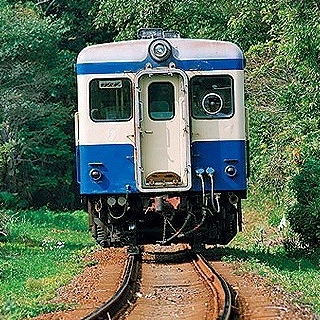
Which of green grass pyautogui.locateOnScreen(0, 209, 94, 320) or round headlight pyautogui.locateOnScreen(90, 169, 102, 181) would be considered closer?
green grass pyautogui.locateOnScreen(0, 209, 94, 320)

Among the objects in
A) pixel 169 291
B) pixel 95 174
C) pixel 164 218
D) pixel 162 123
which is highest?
pixel 162 123

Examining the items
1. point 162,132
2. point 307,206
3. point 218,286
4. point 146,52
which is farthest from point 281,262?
point 218,286

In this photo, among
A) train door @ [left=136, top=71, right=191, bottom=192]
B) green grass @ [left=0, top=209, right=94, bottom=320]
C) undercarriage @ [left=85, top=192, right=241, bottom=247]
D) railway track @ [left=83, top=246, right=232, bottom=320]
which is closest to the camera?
railway track @ [left=83, top=246, right=232, bottom=320]

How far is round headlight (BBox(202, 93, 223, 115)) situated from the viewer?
46.2 ft

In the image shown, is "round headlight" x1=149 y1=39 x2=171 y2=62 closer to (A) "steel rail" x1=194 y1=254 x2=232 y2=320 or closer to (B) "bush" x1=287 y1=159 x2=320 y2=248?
(A) "steel rail" x1=194 y1=254 x2=232 y2=320

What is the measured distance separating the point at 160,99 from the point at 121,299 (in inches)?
165

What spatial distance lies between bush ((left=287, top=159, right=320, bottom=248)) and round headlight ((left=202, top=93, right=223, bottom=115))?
337 cm

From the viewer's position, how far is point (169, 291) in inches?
453

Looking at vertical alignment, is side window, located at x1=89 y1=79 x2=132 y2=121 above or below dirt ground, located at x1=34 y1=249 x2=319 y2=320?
above

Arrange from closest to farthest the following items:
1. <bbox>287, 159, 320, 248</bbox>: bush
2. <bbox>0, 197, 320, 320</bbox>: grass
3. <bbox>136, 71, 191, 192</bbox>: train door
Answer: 1. <bbox>0, 197, 320, 320</bbox>: grass
2. <bbox>136, 71, 191, 192</bbox>: train door
3. <bbox>287, 159, 320, 248</bbox>: bush

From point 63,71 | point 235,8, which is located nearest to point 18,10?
point 63,71

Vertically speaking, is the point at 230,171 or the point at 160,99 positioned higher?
the point at 160,99

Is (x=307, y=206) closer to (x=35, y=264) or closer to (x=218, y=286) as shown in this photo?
(x=35, y=264)

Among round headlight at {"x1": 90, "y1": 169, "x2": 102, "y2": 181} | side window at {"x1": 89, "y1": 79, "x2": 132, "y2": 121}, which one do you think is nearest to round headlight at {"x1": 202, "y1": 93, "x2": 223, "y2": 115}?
side window at {"x1": 89, "y1": 79, "x2": 132, "y2": 121}
